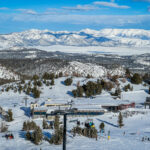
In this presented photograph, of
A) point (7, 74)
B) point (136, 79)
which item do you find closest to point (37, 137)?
point (136, 79)

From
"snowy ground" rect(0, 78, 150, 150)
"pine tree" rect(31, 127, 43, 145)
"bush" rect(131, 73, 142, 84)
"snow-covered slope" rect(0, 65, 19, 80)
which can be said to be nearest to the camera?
"snowy ground" rect(0, 78, 150, 150)

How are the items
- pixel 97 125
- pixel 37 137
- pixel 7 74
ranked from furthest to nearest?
1. pixel 7 74
2. pixel 97 125
3. pixel 37 137

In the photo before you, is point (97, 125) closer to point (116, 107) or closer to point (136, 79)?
point (116, 107)

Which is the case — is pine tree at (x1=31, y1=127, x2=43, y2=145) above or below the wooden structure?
above

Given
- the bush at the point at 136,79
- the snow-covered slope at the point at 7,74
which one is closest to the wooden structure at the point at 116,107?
the bush at the point at 136,79

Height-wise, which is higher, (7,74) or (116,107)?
(7,74)

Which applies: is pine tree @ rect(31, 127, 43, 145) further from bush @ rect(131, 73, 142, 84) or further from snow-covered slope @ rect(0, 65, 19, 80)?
snow-covered slope @ rect(0, 65, 19, 80)

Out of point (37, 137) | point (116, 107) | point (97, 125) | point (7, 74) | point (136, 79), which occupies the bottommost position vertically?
point (97, 125)

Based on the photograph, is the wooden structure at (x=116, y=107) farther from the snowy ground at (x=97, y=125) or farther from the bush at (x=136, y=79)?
the bush at (x=136, y=79)

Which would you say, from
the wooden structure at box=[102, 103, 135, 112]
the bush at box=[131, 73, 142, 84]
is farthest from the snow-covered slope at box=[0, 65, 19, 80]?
the wooden structure at box=[102, 103, 135, 112]

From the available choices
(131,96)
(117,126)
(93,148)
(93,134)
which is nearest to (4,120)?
(117,126)

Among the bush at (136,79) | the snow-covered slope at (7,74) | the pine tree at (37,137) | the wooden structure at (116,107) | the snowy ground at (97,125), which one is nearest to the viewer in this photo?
→ the snowy ground at (97,125)
